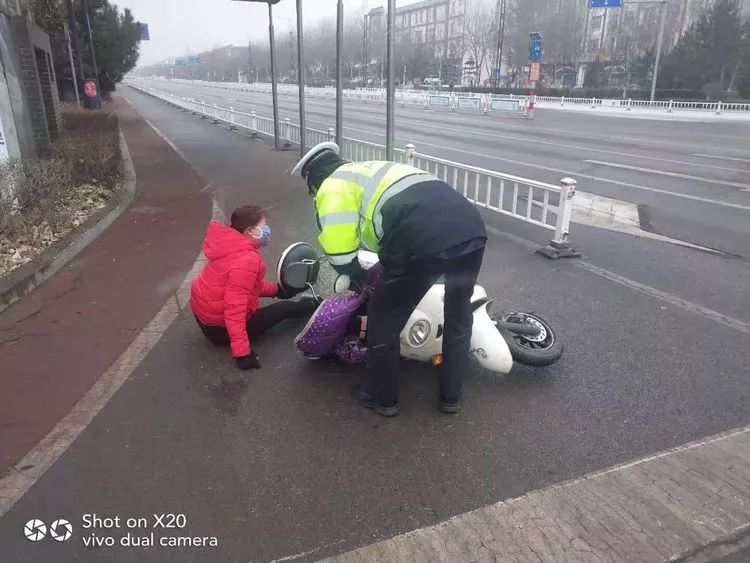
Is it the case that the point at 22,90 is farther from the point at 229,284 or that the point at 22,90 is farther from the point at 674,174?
the point at 674,174

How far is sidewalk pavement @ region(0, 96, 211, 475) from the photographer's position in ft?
11.6

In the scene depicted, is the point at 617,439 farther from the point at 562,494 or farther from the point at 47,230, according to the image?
the point at 47,230

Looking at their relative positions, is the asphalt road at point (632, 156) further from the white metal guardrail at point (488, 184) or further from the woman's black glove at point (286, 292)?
the woman's black glove at point (286, 292)

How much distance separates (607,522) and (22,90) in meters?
11.1

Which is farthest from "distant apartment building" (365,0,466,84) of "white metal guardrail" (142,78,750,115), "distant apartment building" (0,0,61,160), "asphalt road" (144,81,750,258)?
"distant apartment building" (0,0,61,160)

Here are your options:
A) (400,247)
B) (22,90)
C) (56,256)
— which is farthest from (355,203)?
(22,90)

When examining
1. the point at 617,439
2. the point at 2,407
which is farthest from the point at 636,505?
the point at 2,407

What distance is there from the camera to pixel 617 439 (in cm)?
321

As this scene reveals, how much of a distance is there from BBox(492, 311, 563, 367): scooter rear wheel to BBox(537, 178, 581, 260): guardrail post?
2459mm

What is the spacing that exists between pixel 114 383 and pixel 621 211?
7869 mm

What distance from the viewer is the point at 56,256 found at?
5.94 meters

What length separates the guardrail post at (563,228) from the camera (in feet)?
21.0

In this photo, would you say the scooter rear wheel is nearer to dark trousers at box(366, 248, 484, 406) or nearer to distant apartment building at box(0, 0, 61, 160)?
dark trousers at box(366, 248, 484, 406)

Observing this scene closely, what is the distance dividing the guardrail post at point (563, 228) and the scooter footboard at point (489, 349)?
10.1 feet
